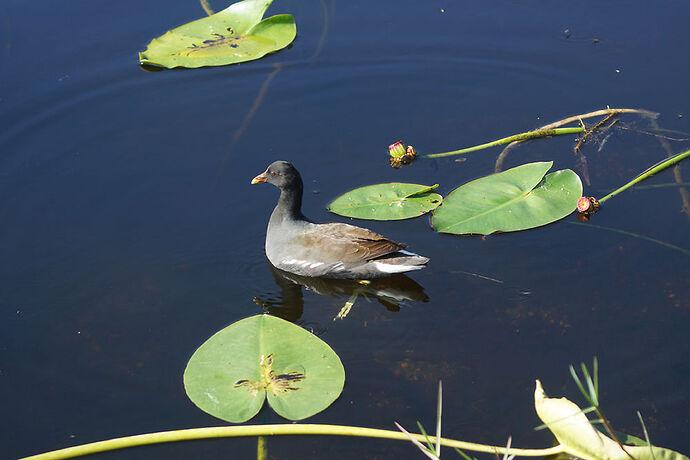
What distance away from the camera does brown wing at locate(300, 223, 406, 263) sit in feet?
16.9

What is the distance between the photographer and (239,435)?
3852mm

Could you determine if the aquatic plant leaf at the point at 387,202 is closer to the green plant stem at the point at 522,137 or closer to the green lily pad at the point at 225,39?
the green plant stem at the point at 522,137

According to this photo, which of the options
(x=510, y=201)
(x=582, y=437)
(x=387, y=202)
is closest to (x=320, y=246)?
(x=387, y=202)

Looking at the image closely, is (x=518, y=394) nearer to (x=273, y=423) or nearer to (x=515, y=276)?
(x=515, y=276)

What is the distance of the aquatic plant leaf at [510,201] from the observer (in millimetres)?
5352

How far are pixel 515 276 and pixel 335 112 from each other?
8.94 ft

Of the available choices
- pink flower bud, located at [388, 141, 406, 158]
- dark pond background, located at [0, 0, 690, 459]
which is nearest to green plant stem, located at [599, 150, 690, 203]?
dark pond background, located at [0, 0, 690, 459]

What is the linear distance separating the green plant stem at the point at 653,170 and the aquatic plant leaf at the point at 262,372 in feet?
9.34

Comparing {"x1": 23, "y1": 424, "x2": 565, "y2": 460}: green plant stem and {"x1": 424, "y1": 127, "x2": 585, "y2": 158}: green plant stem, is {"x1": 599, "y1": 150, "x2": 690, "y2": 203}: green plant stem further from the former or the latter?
{"x1": 23, "y1": 424, "x2": 565, "y2": 460}: green plant stem

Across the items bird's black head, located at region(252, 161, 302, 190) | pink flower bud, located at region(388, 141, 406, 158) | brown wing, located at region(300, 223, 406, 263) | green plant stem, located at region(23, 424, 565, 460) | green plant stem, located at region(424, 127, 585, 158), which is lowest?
green plant stem, located at region(23, 424, 565, 460)

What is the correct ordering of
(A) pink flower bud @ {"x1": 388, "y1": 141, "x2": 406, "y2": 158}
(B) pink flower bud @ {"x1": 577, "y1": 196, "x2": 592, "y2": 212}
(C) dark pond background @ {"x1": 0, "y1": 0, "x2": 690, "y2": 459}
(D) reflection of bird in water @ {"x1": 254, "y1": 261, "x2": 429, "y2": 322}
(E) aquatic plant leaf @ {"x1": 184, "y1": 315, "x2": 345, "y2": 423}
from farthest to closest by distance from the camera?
1. (A) pink flower bud @ {"x1": 388, "y1": 141, "x2": 406, "y2": 158}
2. (B) pink flower bud @ {"x1": 577, "y1": 196, "x2": 592, "y2": 212}
3. (D) reflection of bird in water @ {"x1": 254, "y1": 261, "x2": 429, "y2": 322}
4. (C) dark pond background @ {"x1": 0, "y1": 0, "x2": 690, "y2": 459}
5. (E) aquatic plant leaf @ {"x1": 184, "y1": 315, "x2": 345, "y2": 423}

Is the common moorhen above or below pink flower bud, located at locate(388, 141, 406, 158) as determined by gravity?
below

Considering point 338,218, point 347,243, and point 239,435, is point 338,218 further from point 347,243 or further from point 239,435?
point 239,435

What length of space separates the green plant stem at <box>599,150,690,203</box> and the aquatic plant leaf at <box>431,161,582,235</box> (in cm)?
37
